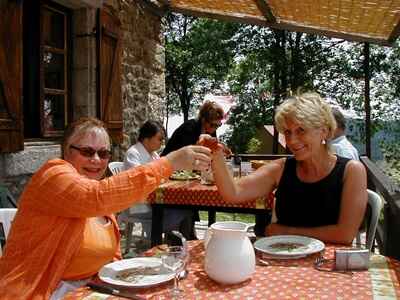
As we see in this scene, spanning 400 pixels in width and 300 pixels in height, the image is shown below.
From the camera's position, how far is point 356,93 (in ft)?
39.2

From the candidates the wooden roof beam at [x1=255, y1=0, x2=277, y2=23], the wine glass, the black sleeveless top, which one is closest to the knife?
the wine glass

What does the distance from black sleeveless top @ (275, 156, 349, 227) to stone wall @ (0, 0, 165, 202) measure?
2432mm

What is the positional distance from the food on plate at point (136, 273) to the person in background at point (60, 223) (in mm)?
205

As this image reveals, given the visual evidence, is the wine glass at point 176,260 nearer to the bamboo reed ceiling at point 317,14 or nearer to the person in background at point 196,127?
the person in background at point 196,127

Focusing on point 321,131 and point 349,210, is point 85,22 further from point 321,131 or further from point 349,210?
point 349,210

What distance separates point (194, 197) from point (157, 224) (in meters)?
0.38

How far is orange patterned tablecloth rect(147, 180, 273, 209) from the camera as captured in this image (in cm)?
335

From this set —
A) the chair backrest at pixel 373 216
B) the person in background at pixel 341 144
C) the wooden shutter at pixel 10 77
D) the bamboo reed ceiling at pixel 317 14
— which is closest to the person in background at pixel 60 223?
the chair backrest at pixel 373 216

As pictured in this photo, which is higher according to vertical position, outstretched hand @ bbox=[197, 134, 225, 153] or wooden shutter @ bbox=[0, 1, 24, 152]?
wooden shutter @ bbox=[0, 1, 24, 152]

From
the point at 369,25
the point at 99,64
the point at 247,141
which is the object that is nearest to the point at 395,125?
the point at 247,141

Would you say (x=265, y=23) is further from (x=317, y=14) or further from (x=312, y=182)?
(x=312, y=182)

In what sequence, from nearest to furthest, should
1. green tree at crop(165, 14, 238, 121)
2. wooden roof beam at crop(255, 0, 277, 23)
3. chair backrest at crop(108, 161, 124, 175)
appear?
1. chair backrest at crop(108, 161, 124, 175)
2. wooden roof beam at crop(255, 0, 277, 23)
3. green tree at crop(165, 14, 238, 121)

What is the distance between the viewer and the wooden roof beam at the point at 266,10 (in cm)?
576

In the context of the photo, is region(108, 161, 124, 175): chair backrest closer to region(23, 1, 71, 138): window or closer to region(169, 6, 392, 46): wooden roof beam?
region(23, 1, 71, 138): window
